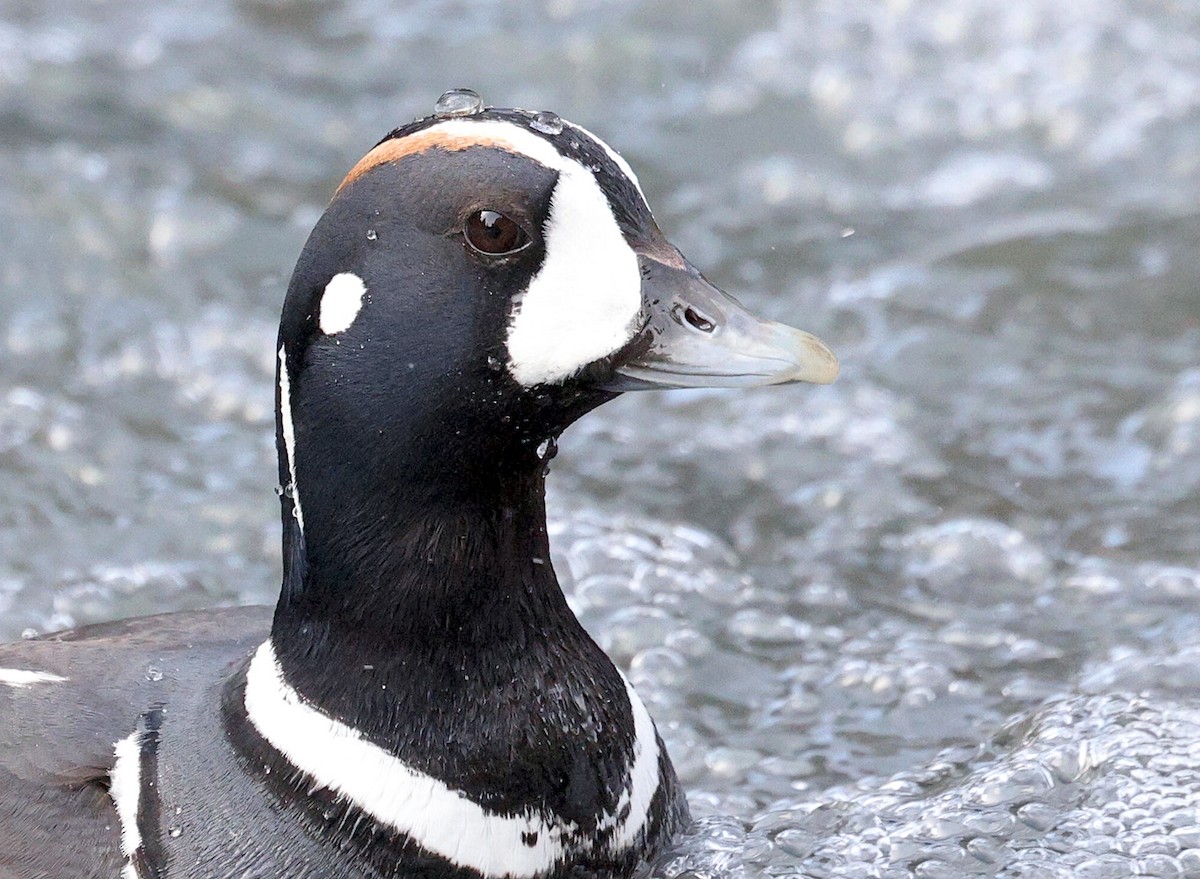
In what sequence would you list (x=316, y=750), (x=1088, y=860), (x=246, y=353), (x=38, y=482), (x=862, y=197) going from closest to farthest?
(x=316, y=750) < (x=1088, y=860) < (x=38, y=482) < (x=246, y=353) < (x=862, y=197)

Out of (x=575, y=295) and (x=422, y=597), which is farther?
(x=422, y=597)

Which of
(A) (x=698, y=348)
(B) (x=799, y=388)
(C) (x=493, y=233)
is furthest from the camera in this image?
(B) (x=799, y=388)

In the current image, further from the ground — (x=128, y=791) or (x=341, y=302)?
(x=341, y=302)

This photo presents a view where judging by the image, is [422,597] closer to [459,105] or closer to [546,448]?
[546,448]

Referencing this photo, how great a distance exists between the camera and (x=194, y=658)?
3.34 metres

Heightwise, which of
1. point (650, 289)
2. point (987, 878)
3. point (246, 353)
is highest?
point (650, 289)

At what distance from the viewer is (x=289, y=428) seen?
291 cm

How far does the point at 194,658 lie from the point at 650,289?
1.20m

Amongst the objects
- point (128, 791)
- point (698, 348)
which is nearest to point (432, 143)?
point (698, 348)

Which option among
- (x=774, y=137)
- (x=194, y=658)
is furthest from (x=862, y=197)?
(x=194, y=658)

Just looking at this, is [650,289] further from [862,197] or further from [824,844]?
[862,197]

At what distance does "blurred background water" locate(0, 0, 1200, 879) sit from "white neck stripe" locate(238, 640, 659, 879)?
1.66 feet

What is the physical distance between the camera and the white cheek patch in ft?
8.91

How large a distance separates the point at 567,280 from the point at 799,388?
2.77 meters
